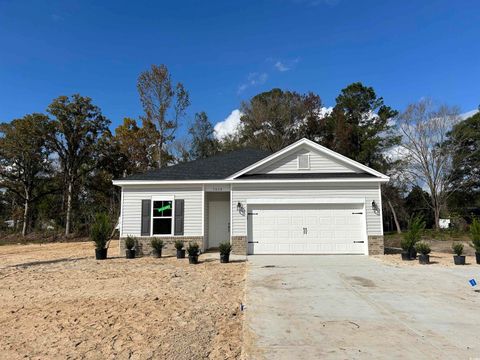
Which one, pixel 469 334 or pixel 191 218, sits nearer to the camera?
pixel 469 334

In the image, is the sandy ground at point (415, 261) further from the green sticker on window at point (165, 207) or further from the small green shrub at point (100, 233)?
the small green shrub at point (100, 233)

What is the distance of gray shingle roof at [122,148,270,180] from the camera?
1402 centimetres

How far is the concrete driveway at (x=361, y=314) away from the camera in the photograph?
13.1 ft

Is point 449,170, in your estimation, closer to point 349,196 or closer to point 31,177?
point 349,196

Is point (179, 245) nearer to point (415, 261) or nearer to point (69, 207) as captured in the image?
point (415, 261)

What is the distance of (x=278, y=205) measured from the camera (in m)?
13.4

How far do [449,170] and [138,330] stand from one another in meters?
32.5

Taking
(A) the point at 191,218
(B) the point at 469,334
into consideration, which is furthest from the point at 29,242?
(B) the point at 469,334

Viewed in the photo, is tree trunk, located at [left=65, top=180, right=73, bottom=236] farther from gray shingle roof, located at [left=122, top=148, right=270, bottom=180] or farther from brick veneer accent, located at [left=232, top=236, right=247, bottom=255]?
brick veneer accent, located at [left=232, top=236, right=247, bottom=255]

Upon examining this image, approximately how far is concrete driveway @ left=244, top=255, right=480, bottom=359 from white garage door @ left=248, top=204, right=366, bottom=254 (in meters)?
3.57

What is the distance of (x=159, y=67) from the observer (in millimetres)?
27734

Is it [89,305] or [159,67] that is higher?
[159,67]

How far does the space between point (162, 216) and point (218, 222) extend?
2.66 metres

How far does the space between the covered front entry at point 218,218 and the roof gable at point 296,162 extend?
1.79m
